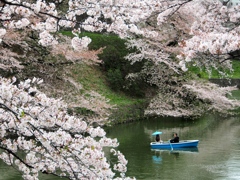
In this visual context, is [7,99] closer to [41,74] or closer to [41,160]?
[41,160]

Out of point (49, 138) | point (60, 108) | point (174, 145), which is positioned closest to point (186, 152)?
point (174, 145)

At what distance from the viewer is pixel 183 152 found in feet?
45.1

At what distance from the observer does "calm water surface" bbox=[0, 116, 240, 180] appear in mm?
10586

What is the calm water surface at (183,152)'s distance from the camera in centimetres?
1059

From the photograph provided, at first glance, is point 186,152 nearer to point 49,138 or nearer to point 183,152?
point 183,152

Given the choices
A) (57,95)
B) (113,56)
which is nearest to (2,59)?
(57,95)

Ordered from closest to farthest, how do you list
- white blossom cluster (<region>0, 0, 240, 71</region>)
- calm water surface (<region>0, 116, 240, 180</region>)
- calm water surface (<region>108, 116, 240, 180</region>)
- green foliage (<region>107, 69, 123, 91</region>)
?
white blossom cluster (<region>0, 0, 240, 71</region>), calm water surface (<region>0, 116, 240, 180</region>), calm water surface (<region>108, 116, 240, 180</region>), green foliage (<region>107, 69, 123, 91</region>)

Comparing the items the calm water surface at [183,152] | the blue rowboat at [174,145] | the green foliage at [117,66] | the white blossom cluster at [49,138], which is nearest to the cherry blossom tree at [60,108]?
the white blossom cluster at [49,138]

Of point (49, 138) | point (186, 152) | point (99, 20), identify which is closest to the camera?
point (49, 138)

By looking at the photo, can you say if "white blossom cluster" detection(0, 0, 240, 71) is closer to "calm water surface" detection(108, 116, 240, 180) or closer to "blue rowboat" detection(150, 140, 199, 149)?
"calm water surface" detection(108, 116, 240, 180)

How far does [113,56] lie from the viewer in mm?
22688

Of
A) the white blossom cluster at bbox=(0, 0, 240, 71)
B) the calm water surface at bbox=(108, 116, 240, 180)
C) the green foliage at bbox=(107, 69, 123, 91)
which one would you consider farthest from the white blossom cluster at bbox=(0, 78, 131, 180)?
the green foliage at bbox=(107, 69, 123, 91)

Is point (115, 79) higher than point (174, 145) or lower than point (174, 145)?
higher

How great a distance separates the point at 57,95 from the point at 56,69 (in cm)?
88
